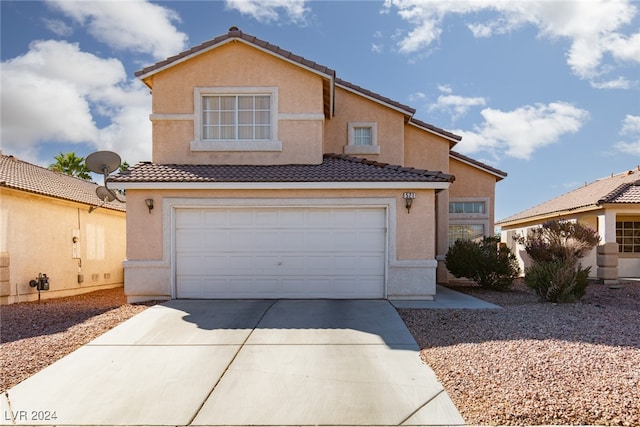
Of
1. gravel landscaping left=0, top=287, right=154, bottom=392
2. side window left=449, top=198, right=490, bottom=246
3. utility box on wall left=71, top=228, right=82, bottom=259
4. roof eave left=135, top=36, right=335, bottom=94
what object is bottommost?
gravel landscaping left=0, top=287, right=154, bottom=392

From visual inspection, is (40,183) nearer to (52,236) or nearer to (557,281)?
(52,236)

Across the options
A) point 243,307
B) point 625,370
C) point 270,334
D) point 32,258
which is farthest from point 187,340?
point 32,258

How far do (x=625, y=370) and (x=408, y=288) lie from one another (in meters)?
5.21

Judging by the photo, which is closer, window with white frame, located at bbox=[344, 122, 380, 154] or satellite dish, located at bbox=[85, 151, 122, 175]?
satellite dish, located at bbox=[85, 151, 122, 175]

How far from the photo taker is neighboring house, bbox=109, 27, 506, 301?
34.4 ft

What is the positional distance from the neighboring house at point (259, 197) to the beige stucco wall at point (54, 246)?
4.26 m

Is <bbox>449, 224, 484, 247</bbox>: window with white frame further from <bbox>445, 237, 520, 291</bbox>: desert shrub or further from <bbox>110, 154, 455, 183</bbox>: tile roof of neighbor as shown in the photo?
<bbox>110, 154, 455, 183</bbox>: tile roof of neighbor

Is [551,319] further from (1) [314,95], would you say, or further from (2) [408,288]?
(1) [314,95]

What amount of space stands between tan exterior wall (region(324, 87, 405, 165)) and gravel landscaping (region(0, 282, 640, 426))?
6159 mm

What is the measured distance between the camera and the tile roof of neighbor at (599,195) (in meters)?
16.3

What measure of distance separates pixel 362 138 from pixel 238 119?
4.54 meters

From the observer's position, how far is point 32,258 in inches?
510

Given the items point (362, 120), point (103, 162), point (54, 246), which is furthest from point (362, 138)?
point (54, 246)

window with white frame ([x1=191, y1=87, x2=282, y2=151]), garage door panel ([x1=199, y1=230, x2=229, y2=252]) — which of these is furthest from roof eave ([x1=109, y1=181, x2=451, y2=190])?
window with white frame ([x1=191, y1=87, x2=282, y2=151])
